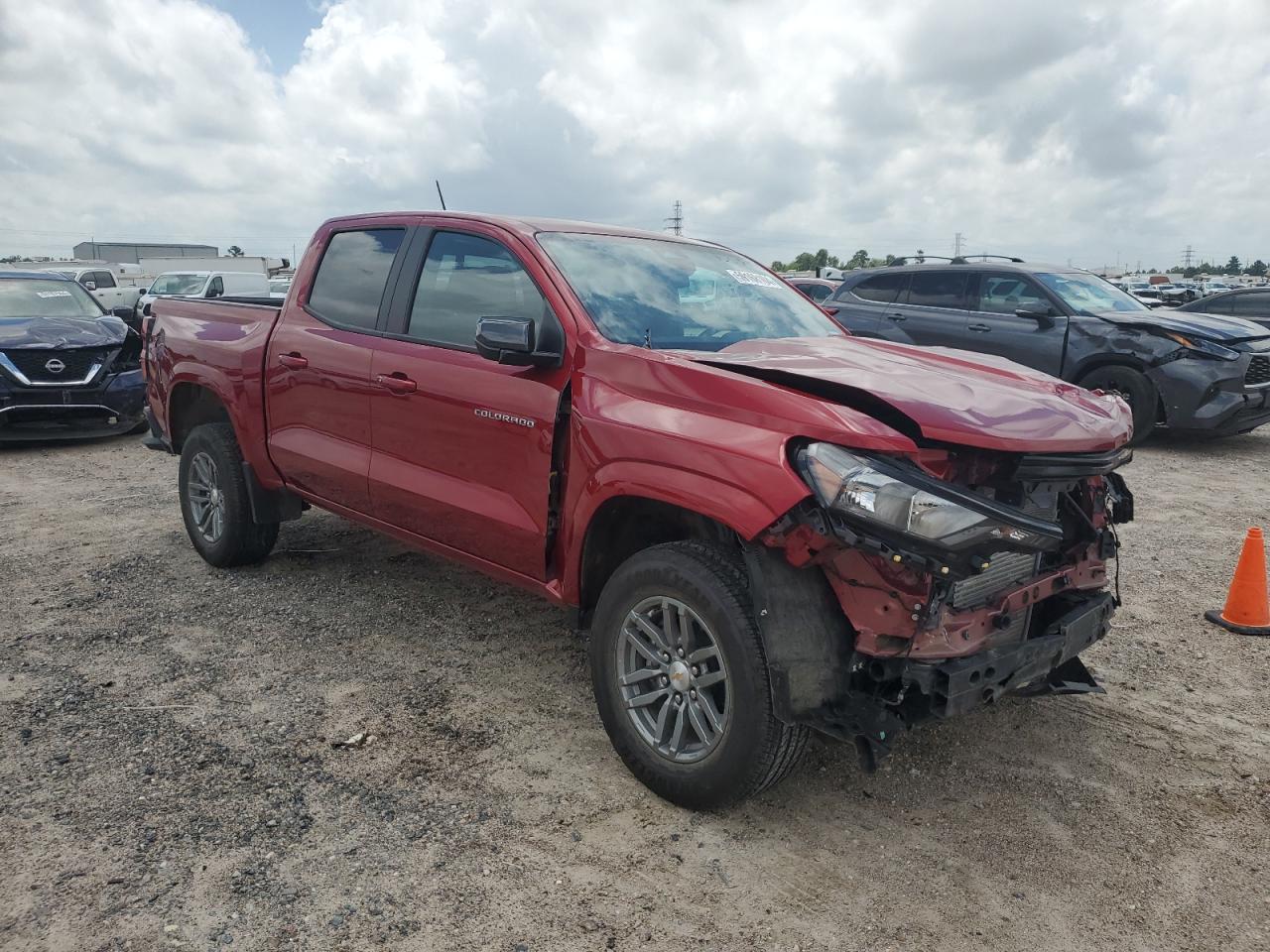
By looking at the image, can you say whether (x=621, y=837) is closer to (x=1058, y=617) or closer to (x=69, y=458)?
(x=1058, y=617)

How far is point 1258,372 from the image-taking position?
359 inches

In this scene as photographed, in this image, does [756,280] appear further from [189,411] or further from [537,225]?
[189,411]

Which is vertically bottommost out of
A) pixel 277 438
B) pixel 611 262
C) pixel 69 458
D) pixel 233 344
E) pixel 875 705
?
pixel 69 458

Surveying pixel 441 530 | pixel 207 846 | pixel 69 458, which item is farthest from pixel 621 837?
pixel 69 458

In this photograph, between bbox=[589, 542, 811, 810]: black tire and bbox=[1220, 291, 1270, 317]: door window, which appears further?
bbox=[1220, 291, 1270, 317]: door window

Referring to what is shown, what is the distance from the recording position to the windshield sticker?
450 centimetres

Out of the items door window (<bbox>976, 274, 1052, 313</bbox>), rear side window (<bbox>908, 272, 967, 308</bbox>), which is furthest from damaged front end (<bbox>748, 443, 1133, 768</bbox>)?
rear side window (<bbox>908, 272, 967, 308</bbox>)

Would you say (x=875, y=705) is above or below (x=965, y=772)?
above

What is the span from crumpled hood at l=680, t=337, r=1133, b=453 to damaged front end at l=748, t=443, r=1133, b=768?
82 millimetres

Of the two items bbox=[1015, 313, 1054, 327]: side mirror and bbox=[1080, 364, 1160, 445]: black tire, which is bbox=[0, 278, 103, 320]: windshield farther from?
bbox=[1080, 364, 1160, 445]: black tire

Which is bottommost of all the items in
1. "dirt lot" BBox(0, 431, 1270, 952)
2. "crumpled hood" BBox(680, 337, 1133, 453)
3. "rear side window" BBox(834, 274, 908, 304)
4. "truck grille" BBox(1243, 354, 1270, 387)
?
"dirt lot" BBox(0, 431, 1270, 952)

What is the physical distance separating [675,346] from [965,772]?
1.87 m

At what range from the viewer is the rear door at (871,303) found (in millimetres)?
11086

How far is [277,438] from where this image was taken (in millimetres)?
5008
